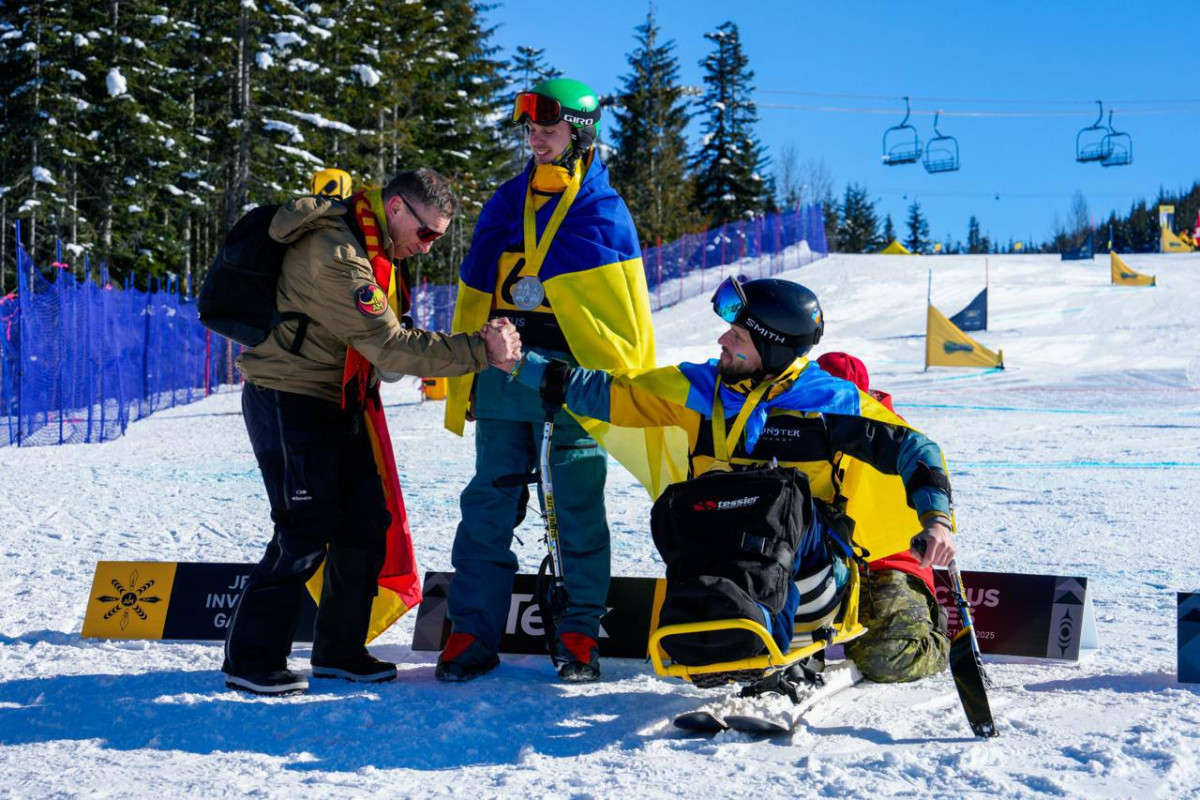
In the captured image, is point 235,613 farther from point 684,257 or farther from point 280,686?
point 684,257

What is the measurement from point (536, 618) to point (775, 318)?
5.12ft

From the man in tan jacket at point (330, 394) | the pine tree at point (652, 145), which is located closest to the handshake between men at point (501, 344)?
the man in tan jacket at point (330, 394)

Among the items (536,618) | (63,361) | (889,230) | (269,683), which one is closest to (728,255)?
(63,361)

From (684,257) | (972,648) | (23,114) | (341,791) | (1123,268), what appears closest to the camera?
(341,791)

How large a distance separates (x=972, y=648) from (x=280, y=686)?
217cm

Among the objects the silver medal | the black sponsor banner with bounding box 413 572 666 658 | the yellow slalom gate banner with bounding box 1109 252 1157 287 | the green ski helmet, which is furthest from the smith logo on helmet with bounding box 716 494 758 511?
the yellow slalom gate banner with bounding box 1109 252 1157 287

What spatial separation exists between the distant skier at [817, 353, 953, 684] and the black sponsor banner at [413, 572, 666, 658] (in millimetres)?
794

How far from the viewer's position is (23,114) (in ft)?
90.6

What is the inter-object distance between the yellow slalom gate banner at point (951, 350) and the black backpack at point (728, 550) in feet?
59.8

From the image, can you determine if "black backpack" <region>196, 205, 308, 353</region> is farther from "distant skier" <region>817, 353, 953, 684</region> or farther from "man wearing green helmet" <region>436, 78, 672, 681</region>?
"distant skier" <region>817, 353, 953, 684</region>

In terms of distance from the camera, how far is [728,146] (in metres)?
52.3

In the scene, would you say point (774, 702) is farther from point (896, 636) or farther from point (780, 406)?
point (780, 406)

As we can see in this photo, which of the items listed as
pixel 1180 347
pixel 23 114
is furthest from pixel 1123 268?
pixel 23 114

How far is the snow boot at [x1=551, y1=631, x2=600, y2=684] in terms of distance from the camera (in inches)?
150
